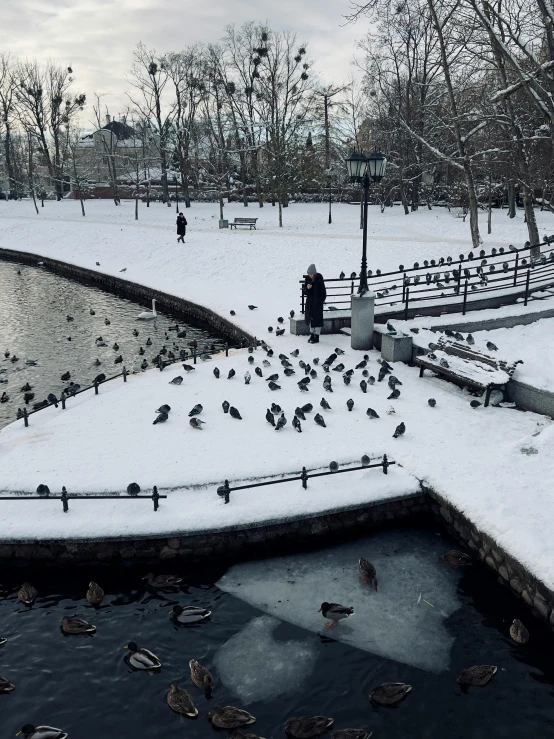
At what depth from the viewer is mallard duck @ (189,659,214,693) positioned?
6434mm

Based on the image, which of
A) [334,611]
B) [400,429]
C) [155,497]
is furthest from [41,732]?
[400,429]

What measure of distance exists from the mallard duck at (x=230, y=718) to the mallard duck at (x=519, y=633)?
3.30 metres

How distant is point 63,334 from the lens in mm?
22078

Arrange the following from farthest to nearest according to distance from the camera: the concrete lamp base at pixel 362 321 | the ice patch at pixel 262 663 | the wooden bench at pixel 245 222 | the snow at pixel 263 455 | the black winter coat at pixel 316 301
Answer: the wooden bench at pixel 245 222
the black winter coat at pixel 316 301
the concrete lamp base at pixel 362 321
the snow at pixel 263 455
the ice patch at pixel 262 663

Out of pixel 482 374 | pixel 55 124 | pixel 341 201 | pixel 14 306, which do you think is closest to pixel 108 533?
pixel 482 374

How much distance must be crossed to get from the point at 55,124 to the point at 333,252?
2044 inches

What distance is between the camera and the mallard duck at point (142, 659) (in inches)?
266

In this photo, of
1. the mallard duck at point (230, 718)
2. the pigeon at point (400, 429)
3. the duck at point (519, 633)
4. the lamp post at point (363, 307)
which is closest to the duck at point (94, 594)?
the mallard duck at point (230, 718)

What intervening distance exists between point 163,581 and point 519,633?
4661mm

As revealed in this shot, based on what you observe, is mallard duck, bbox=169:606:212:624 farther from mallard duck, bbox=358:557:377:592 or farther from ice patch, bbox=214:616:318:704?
mallard duck, bbox=358:557:377:592

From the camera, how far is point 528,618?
7398 millimetres

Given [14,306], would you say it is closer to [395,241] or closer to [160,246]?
[160,246]

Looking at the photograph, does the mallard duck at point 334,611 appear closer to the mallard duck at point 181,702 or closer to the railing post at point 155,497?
the mallard duck at point 181,702

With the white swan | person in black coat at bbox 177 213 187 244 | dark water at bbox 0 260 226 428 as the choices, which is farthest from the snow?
person in black coat at bbox 177 213 187 244
